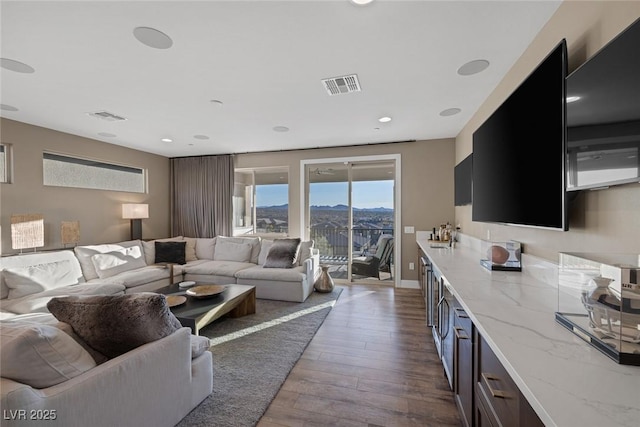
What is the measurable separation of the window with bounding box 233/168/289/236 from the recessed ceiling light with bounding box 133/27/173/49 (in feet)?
11.3

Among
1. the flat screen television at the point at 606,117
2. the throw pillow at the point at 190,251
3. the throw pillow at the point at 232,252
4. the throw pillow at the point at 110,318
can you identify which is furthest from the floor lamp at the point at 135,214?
the flat screen television at the point at 606,117

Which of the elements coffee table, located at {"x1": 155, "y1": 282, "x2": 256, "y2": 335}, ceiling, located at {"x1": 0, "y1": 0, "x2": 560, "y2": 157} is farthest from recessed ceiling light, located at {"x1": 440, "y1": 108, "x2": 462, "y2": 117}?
coffee table, located at {"x1": 155, "y1": 282, "x2": 256, "y2": 335}

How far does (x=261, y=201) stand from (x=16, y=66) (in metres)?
3.76

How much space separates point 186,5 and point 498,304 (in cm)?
239

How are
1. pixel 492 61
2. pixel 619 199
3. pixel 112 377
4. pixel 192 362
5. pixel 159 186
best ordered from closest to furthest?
pixel 619 199 → pixel 112 377 → pixel 192 362 → pixel 492 61 → pixel 159 186

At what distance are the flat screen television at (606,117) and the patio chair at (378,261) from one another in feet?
12.2

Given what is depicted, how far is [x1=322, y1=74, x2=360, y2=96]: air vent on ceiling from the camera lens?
238 cm

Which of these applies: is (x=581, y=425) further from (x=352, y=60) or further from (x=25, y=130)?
(x=25, y=130)

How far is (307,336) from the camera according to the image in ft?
9.30

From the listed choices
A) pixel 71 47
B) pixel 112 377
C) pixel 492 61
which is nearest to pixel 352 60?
pixel 492 61

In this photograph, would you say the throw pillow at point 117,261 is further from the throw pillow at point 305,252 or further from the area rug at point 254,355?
the throw pillow at point 305,252

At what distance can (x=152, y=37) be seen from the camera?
1.82 metres

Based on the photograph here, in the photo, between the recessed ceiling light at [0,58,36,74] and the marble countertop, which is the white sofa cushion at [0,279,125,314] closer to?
the recessed ceiling light at [0,58,36,74]

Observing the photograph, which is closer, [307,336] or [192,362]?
[192,362]
